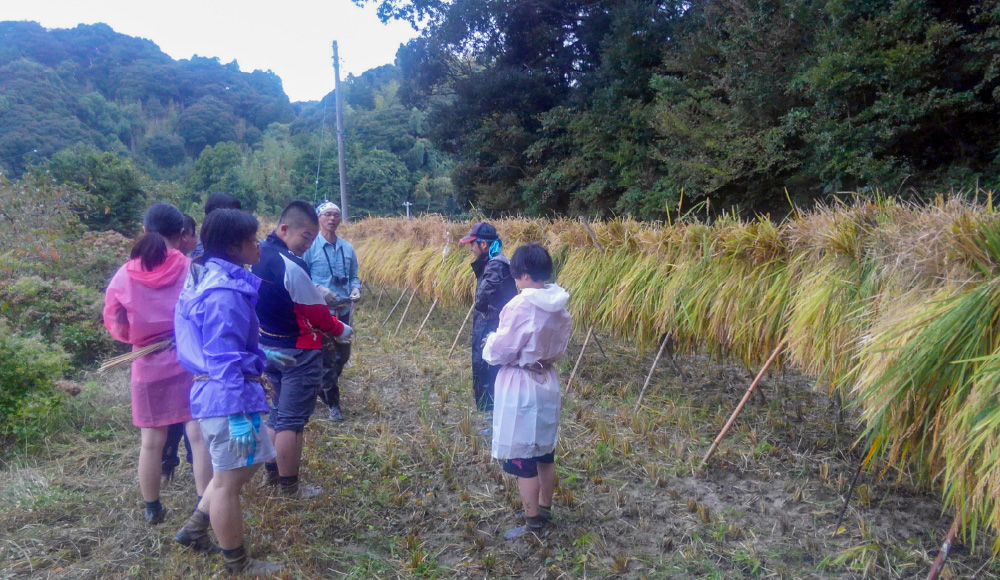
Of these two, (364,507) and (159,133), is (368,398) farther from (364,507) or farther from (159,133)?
(159,133)

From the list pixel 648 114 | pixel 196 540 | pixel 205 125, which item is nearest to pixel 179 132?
pixel 205 125

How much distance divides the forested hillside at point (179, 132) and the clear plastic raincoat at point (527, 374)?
9.66 m

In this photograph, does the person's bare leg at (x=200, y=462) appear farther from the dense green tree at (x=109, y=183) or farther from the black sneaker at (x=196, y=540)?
the dense green tree at (x=109, y=183)

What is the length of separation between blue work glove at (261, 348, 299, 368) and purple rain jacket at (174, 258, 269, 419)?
1.53 ft

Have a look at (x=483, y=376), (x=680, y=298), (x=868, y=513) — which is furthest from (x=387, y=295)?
(x=868, y=513)

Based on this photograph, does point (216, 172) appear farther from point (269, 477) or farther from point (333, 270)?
point (269, 477)

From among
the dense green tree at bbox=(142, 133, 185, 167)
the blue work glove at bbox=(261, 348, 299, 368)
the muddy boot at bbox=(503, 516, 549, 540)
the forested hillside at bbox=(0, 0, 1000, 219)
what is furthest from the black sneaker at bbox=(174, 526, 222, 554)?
the dense green tree at bbox=(142, 133, 185, 167)

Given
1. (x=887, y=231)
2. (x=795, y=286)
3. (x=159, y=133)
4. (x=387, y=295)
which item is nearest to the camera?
(x=887, y=231)

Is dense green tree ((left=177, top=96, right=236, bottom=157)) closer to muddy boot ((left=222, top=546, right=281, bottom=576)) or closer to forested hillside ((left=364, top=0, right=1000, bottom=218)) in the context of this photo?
→ forested hillside ((left=364, top=0, right=1000, bottom=218))

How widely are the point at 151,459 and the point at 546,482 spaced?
1.98 meters

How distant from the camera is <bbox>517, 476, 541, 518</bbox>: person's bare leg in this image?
2977mm

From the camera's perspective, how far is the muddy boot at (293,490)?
3426 mm

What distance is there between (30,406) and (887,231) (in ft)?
18.1

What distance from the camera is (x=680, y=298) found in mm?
4613
